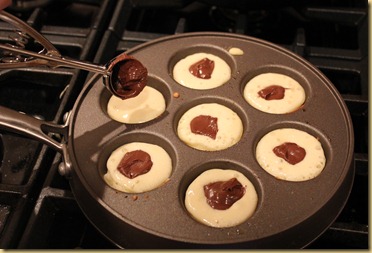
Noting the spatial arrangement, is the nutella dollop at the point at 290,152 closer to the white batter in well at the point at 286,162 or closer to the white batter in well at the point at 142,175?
the white batter in well at the point at 286,162

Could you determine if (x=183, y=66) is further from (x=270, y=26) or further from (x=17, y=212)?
(x=17, y=212)

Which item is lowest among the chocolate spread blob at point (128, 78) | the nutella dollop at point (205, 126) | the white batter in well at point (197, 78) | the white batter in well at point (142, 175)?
the white batter in well at point (142, 175)

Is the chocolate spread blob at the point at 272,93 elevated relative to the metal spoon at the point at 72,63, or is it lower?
elevated

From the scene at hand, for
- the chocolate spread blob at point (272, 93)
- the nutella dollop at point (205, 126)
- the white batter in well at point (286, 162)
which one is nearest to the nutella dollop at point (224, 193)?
the white batter in well at point (286, 162)

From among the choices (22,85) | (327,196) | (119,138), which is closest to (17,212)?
(119,138)

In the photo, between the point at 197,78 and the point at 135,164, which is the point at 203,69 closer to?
the point at 197,78

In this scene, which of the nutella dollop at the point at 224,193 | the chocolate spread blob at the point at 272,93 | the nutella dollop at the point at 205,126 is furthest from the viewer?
the chocolate spread blob at the point at 272,93
